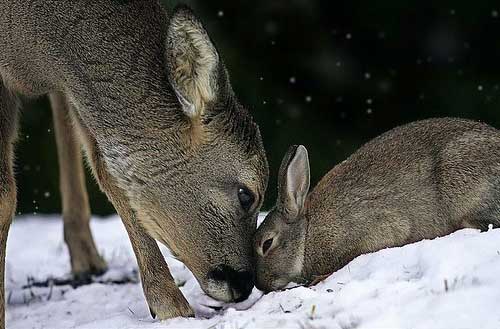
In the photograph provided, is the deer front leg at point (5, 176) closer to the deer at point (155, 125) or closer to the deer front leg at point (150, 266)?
the deer at point (155, 125)

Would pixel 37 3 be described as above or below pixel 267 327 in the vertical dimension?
above

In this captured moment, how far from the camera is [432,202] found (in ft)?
21.1

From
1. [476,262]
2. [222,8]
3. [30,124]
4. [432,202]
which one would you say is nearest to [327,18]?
[222,8]

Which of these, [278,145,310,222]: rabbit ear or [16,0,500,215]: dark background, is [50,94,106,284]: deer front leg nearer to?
[278,145,310,222]: rabbit ear

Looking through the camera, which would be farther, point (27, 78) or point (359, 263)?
point (27, 78)

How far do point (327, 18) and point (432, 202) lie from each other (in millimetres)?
5716

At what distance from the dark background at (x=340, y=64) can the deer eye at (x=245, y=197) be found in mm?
5129

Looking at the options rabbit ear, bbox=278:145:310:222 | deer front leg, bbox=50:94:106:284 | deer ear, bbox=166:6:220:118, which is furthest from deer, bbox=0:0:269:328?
deer front leg, bbox=50:94:106:284

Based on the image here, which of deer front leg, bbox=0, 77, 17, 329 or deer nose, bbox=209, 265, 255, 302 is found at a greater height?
deer front leg, bbox=0, 77, 17, 329

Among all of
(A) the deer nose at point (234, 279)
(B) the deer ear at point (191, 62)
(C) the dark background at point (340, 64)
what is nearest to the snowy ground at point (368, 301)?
(A) the deer nose at point (234, 279)

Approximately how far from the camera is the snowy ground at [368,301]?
17.2 ft

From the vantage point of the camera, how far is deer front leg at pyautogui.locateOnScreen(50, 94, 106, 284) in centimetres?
854

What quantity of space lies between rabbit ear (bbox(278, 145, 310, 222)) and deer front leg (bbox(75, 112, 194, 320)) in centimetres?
72

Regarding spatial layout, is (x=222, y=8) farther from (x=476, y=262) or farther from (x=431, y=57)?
(x=476, y=262)
